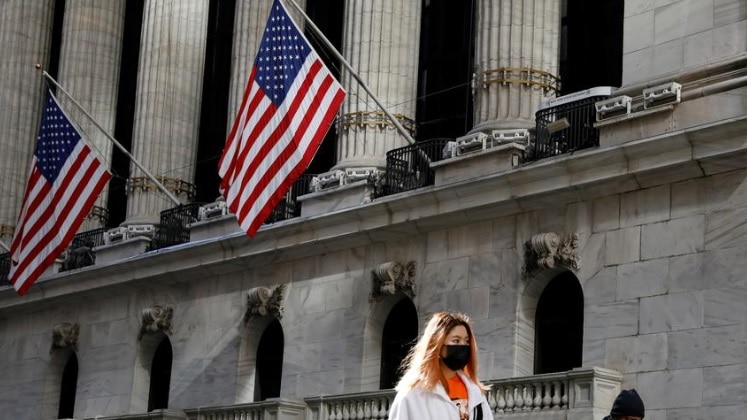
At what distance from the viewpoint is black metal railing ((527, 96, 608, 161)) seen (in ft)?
94.9

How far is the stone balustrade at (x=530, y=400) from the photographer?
26356 millimetres

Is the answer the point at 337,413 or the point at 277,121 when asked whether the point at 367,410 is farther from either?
the point at 277,121

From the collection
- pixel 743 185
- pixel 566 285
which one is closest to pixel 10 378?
pixel 566 285

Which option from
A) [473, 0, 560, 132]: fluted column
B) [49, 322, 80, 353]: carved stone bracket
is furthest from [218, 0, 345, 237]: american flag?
[49, 322, 80, 353]: carved stone bracket

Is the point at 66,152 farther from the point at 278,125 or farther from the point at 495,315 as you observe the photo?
the point at 495,315

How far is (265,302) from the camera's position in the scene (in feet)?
116

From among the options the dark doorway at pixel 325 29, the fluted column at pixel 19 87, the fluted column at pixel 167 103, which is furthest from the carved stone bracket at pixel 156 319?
the fluted column at pixel 19 87

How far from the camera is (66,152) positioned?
3741 centimetres

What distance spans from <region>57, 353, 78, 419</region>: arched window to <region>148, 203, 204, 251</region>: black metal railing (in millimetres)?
4521

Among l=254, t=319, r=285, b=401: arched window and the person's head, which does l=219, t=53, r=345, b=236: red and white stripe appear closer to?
l=254, t=319, r=285, b=401: arched window

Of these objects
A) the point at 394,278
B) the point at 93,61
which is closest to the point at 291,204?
the point at 394,278

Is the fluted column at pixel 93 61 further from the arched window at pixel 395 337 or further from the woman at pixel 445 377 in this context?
the woman at pixel 445 377

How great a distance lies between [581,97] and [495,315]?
4.15m

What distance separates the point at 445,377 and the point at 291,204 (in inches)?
1012
